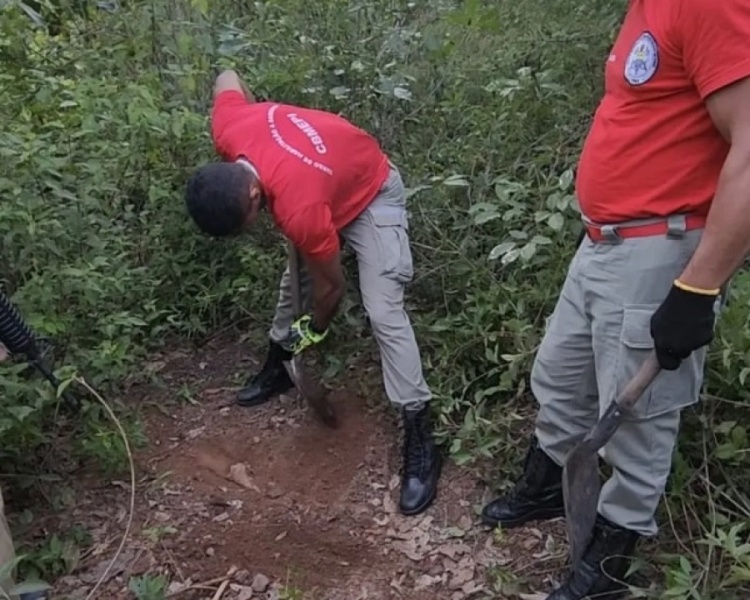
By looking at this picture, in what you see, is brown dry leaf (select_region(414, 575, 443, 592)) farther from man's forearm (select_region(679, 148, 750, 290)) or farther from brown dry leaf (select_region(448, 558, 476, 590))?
man's forearm (select_region(679, 148, 750, 290))

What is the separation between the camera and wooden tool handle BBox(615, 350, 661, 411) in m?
2.12

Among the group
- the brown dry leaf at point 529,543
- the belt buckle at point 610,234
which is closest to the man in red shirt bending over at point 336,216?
the brown dry leaf at point 529,543

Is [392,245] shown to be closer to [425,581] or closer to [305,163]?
[305,163]

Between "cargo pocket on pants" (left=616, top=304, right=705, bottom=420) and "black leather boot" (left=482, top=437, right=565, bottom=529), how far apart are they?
2.06 feet

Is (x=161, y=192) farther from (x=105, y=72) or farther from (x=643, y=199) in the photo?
(x=643, y=199)

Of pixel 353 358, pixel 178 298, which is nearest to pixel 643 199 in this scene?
pixel 353 358

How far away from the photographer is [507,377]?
123 inches

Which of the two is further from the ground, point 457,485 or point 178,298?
point 178,298

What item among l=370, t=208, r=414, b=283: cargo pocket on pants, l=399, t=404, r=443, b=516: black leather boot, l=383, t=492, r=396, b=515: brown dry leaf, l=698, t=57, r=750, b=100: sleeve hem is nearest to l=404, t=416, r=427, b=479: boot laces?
l=399, t=404, r=443, b=516: black leather boot

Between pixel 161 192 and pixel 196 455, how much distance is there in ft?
3.59

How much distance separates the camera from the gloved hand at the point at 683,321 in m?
1.94

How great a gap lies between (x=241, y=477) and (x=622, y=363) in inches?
61.0

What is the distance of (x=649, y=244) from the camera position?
213 cm

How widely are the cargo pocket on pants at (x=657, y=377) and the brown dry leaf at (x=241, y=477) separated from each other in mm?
1463
